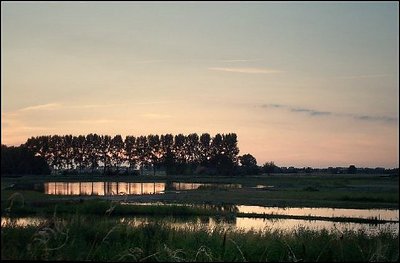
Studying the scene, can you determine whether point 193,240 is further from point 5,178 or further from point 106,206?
point 106,206

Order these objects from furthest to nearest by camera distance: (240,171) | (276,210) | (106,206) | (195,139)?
1. (195,139)
2. (240,171)
3. (276,210)
4. (106,206)

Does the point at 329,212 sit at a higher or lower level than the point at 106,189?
lower

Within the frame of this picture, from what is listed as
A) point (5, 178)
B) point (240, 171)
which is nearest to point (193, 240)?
point (5, 178)

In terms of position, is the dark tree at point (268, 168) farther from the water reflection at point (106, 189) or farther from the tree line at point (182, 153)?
the water reflection at point (106, 189)

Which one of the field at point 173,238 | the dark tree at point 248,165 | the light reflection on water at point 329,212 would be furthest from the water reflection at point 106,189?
the dark tree at point 248,165

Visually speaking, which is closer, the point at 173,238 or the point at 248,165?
the point at 173,238

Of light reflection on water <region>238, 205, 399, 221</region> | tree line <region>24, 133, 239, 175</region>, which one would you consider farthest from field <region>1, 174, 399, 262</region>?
tree line <region>24, 133, 239, 175</region>

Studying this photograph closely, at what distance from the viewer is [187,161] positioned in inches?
4055

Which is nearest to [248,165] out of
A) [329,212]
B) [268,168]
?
[268,168]

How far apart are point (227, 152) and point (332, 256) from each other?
94.4 metres

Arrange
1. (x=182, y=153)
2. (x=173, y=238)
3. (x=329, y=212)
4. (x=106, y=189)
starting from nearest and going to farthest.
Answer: (x=173, y=238), (x=329, y=212), (x=106, y=189), (x=182, y=153)

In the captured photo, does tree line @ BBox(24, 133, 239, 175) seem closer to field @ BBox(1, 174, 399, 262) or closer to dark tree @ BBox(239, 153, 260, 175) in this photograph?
dark tree @ BBox(239, 153, 260, 175)

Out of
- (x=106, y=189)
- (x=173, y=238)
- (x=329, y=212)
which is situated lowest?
(x=329, y=212)

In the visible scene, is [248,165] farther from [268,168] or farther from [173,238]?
[173,238]
